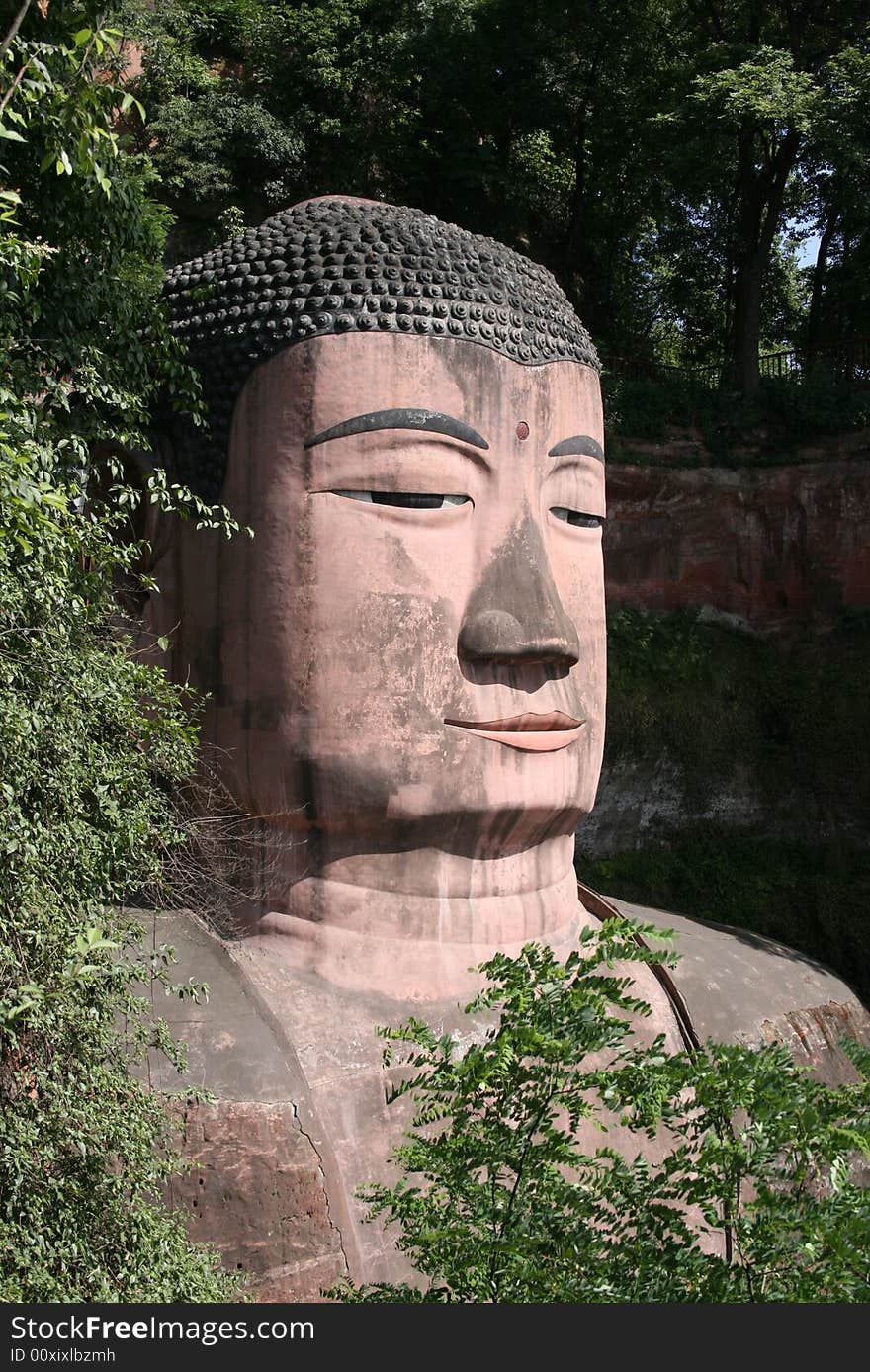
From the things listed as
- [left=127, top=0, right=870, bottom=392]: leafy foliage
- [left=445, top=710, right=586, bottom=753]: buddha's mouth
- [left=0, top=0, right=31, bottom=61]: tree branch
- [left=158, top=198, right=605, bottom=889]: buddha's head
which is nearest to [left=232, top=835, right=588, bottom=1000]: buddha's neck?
[left=158, top=198, right=605, bottom=889]: buddha's head

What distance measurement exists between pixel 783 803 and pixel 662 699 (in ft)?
6.19

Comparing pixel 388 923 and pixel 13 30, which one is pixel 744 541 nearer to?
pixel 388 923

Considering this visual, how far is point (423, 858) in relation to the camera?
634 centimetres

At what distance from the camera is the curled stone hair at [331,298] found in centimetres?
635

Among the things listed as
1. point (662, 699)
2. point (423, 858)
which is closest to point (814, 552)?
point (662, 699)

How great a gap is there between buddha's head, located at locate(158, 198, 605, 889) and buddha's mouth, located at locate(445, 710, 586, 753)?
0.01m

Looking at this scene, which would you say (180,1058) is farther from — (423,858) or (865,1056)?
(865,1056)

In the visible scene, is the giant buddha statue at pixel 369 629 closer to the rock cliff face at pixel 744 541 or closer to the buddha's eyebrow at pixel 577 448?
the buddha's eyebrow at pixel 577 448

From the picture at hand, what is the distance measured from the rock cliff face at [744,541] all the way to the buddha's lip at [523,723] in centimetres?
926

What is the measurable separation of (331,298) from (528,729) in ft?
7.47

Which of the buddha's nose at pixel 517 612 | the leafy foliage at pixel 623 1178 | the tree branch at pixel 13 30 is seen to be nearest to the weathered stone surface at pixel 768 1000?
the buddha's nose at pixel 517 612

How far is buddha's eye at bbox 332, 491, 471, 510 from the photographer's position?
20.4ft

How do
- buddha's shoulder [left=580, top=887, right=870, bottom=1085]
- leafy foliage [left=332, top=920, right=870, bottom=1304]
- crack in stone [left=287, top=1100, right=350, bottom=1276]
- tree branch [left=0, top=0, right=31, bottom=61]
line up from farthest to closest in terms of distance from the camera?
buddha's shoulder [left=580, top=887, right=870, bottom=1085] < crack in stone [left=287, top=1100, right=350, bottom=1276] < tree branch [left=0, top=0, right=31, bottom=61] < leafy foliage [left=332, top=920, right=870, bottom=1304]

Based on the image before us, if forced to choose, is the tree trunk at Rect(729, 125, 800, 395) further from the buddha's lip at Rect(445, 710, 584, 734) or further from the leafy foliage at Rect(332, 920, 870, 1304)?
the leafy foliage at Rect(332, 920, 870, 1304)
